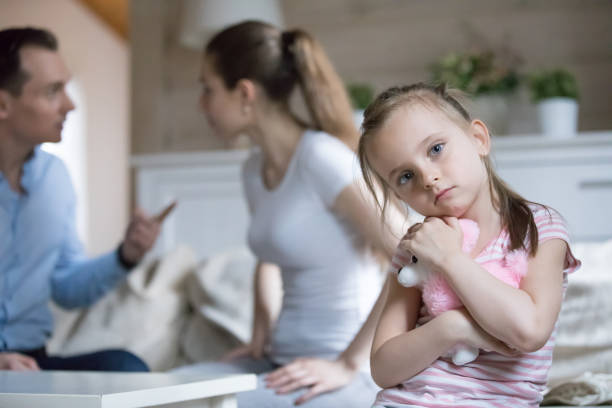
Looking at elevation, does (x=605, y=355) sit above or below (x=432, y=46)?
below

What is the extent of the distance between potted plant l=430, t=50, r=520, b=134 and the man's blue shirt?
4.39ft

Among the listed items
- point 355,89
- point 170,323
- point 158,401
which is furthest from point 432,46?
point 158,401

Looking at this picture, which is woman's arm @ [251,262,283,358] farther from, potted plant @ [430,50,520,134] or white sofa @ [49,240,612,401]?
potted plant @ [430,50,520,134]

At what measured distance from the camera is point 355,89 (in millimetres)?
2178

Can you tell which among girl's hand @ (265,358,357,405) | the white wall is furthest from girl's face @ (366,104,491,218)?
the white wall

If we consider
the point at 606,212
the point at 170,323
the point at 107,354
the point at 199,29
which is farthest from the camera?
the point at 199,29

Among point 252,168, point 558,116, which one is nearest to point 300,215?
point 252,168

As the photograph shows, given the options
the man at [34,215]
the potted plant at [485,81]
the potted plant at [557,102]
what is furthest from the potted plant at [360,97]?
the man at [34,215]

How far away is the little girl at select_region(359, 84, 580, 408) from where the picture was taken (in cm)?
65

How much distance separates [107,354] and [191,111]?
1638 millimetres

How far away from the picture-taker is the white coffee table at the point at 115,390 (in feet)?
2.12

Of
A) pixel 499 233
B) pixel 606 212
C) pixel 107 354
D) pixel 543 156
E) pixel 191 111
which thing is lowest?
pixel 107 354

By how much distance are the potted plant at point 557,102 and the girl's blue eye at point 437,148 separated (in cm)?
143

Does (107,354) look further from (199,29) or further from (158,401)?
(199,29)
